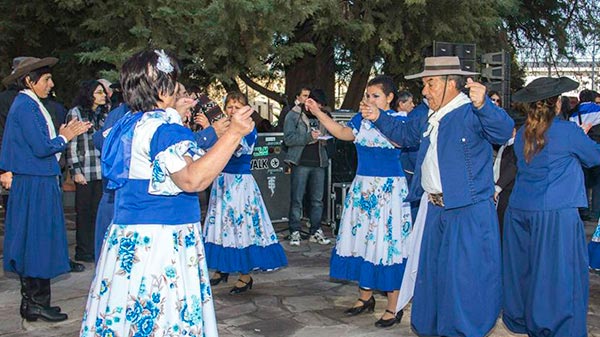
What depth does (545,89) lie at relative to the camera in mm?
4977

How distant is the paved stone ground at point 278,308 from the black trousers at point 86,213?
1.03 ft

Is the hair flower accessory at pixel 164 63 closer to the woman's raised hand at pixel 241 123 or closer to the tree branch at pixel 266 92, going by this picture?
the woman's raised hand at pixel 241 123

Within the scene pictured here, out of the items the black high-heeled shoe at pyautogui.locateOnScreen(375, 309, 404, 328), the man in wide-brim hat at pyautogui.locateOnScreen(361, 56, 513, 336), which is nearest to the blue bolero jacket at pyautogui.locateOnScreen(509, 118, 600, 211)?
the man in wide-brim hat at pyautogui.locateOnScreen(361, 56, 513, 336)

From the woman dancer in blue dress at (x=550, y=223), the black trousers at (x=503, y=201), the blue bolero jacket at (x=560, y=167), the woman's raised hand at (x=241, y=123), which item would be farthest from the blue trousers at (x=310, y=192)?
the woman's raised hand at (x=241, y=123)

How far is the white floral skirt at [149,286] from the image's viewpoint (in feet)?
10.8

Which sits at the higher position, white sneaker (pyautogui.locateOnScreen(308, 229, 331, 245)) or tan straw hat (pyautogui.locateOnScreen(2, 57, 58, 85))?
tan straw hat (pyautogui.locateOnScreen(2, 57, 58, 85))

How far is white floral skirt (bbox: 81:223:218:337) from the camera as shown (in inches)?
129

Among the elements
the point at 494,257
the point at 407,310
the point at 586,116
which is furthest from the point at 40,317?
the point at 586,116

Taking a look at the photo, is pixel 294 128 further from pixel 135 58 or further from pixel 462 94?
pixel 135 58

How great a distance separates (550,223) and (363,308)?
1822mm

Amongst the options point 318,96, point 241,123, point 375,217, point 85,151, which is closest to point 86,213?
point 85,151

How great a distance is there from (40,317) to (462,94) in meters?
3.70

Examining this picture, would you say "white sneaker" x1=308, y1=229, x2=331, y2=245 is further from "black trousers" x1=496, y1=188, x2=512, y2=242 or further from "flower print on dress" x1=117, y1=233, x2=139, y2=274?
"flower print on dress" x1=117, y1=233, x2=139, y2=274

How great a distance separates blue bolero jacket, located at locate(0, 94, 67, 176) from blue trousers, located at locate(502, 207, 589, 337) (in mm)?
3557
